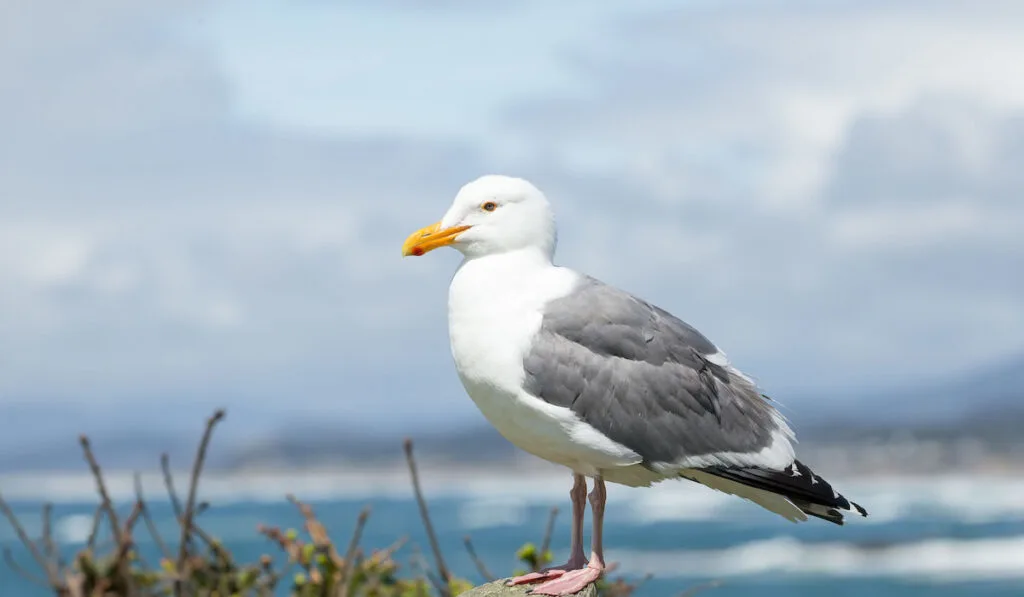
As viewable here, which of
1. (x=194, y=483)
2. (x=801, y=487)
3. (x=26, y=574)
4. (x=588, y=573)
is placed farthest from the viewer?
(x=801, y=487)

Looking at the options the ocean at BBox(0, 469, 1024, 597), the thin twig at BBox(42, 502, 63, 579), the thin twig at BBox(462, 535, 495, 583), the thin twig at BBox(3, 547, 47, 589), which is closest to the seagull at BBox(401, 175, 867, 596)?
the thin twig at BBox(462, 535, 495, 583)

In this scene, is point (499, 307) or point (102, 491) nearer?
point (102, 491)

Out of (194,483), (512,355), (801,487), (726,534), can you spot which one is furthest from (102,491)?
(726,534)

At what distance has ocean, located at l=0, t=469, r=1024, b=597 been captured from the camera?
3628 centimetres

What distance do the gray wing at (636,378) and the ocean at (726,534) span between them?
34.1 feet

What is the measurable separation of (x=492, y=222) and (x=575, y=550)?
1679 mm

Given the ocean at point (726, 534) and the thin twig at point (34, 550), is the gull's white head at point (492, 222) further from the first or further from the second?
the ocean at point (726, 534)

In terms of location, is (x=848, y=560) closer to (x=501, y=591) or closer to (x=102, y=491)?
(x=501, y=591)

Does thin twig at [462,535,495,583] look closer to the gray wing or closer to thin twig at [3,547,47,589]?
the gray wing

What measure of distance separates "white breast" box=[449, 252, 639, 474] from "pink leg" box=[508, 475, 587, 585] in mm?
288

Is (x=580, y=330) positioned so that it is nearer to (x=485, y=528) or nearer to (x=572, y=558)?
(x=572, y=558)

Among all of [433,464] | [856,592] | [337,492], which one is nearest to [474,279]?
[856,592]

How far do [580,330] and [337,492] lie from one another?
82.6m

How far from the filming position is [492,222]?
7191mm
